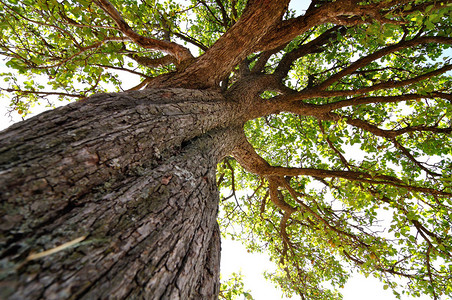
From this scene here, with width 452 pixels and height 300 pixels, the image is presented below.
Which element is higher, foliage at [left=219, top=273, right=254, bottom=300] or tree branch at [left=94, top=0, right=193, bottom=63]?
tree branch at [left=94, top=0, right=193, bottom=63]

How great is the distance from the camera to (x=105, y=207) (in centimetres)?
114

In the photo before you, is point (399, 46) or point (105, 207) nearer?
point (105, 207)

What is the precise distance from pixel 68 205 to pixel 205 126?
1820 millimetres

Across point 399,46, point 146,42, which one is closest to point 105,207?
point 146,42

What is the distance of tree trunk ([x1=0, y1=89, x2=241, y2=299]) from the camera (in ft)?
2.61

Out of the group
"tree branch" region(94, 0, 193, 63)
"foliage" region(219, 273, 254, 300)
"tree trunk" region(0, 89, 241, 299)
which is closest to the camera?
"tree trunk" region(0, 89, 241, 299)

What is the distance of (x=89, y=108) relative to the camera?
162 cm

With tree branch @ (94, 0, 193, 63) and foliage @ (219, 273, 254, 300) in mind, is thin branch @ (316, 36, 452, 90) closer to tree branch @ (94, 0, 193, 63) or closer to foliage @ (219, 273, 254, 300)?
tree branch @ (94, 0, 193, 63)

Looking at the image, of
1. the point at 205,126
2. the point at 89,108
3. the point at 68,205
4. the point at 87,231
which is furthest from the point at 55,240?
the point at 205,126

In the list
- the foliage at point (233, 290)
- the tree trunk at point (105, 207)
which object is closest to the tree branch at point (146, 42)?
the tree trunk at point (105, 207)

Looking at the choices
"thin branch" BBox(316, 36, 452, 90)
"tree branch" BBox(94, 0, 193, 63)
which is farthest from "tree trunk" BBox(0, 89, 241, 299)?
"thin branch" BBox(316, 36, 452, 90)

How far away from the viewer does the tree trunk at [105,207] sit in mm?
796

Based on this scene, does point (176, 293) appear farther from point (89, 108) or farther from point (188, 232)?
point (89, 108)

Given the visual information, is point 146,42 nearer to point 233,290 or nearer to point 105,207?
point 105,207
